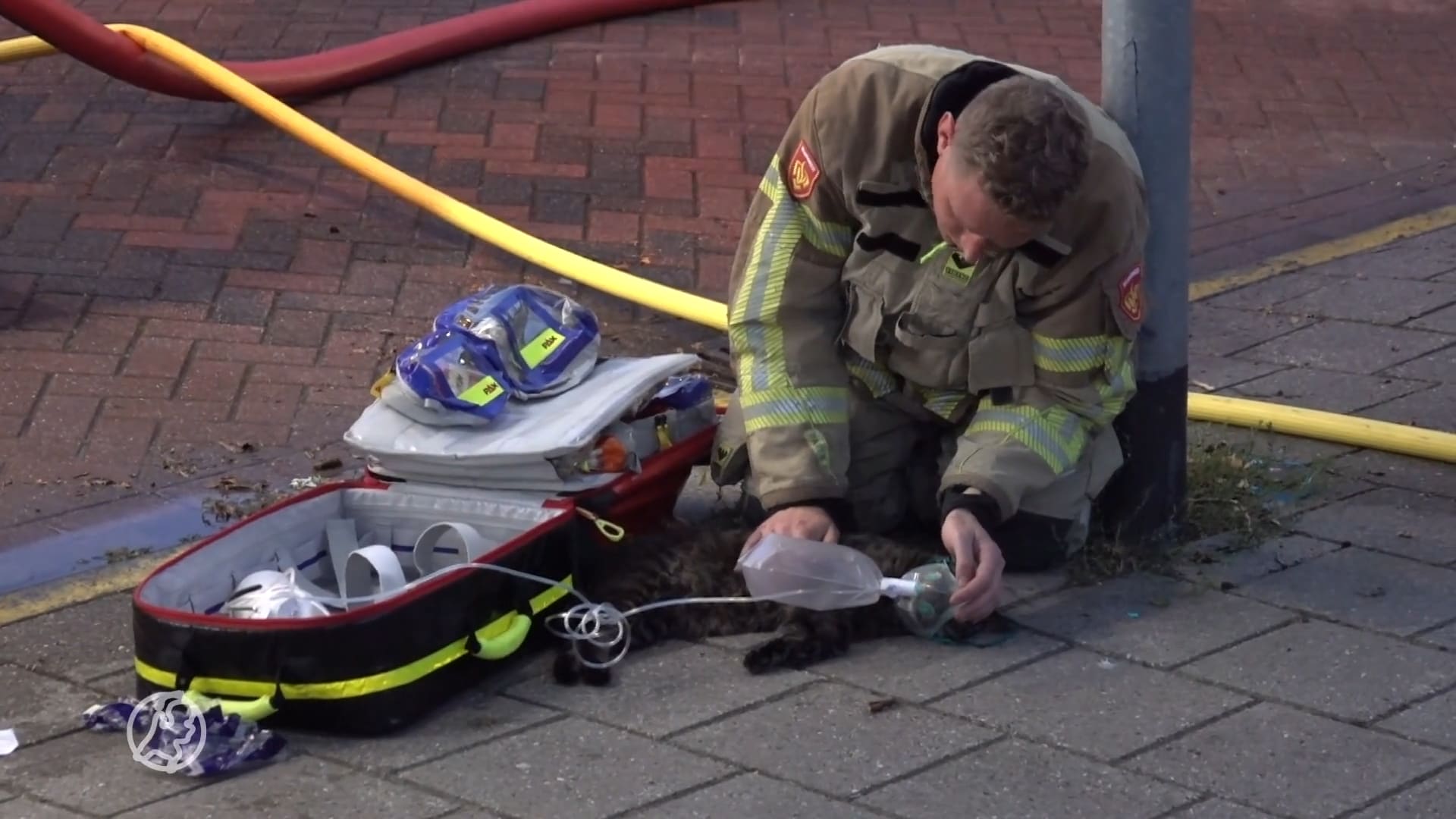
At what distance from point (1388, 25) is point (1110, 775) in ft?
21.5

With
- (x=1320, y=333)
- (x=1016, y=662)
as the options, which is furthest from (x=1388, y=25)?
(x=1016, y=662)

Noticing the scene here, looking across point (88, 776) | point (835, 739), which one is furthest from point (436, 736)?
point (835, 739)

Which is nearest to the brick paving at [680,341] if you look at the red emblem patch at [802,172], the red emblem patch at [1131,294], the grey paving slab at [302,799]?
the grey paving slab at [302,799]

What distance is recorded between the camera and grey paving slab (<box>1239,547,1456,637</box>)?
3533mm

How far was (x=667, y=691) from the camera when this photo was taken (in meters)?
3.29

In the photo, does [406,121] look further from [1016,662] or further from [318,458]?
[1016,662]

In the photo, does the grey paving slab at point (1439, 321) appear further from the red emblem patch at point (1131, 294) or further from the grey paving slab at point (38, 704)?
the grey paving slab at point (38, 704)

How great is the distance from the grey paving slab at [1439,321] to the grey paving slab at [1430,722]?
7.29 feet

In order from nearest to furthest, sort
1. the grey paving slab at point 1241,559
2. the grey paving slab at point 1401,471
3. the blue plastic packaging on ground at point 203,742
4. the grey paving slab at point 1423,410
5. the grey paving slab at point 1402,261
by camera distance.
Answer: the blue plastic packaging on ground at point 203,742 → the grey paving slab at point 1241,559 → the grey paving slab at point 1401,471 → the grey paving slab at point 1423,410 → the grey paving slab at point 1402,261

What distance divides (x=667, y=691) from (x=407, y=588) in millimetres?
460

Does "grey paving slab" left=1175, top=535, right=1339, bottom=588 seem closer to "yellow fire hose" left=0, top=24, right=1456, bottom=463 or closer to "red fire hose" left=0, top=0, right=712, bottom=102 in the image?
"yellow fire hose" left=0, top=24, right=1456, bottom=463

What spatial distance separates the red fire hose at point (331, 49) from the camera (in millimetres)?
6500

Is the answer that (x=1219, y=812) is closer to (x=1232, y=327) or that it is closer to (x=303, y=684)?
(x=303, y=684)

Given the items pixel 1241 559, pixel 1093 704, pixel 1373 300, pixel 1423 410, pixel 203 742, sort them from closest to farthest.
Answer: pixel 203 742 < pixel 1093 704 < pixel 1241 559 < pixel 1423 410 < pixel 1373 300
